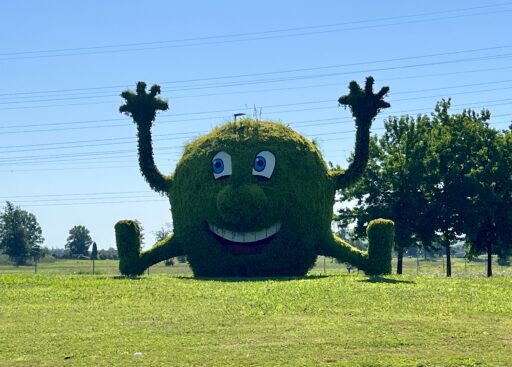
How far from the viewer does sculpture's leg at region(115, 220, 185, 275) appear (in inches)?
1039

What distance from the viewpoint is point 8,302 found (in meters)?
17.2

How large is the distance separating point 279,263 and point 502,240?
14049mm

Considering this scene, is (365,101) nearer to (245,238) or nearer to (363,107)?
(363,107)

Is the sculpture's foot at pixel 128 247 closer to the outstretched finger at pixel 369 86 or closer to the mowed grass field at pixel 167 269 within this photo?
the outstretched finger at pixel 369 86

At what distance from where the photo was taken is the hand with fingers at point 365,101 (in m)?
25.7

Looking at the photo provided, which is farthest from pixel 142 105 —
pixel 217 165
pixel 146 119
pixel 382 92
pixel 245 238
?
pixel 382 92

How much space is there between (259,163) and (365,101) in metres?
4.29

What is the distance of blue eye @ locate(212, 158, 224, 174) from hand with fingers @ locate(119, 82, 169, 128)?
12.7ft

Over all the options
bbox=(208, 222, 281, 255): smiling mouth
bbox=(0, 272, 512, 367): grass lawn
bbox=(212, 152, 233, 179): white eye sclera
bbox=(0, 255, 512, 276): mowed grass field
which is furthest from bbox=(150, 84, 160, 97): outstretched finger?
bbox=(0, 255, 512, 276): mowed grass field

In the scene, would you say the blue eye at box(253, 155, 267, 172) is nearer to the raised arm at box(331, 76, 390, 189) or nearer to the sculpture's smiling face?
the sculpture's smiling face

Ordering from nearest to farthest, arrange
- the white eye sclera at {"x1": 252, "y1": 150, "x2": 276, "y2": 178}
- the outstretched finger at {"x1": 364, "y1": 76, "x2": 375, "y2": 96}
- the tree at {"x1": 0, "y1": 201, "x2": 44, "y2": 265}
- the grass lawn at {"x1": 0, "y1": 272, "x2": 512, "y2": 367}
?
1. the grass lawn at {"x1": 0, "y1": 272, "x2": 512, "y2": 367}
2. the white eye sclera at {"x1": 252, "y1": 150, "x2": 276, "y2": 178}
3. the outstretched finger at {"x1": 364, "y1": 76, "x2": 375, "y2": 96}
4. the tree at {"x1": 0, "y1": 201, "x2": 44, "y2": 265}

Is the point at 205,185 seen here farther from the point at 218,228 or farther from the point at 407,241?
the point at 407,241

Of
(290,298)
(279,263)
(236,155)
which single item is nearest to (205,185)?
(236,155)

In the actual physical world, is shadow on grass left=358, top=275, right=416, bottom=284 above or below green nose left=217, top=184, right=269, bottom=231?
below
